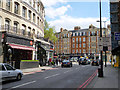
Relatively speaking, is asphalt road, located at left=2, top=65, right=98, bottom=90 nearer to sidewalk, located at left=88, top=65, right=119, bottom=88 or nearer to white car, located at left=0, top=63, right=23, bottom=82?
white car, located at left=0, top=63, right=23, bottom=82

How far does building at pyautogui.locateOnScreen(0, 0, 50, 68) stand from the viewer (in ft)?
79.0

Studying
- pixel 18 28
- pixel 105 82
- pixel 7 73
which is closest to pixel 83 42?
pixel 18 28

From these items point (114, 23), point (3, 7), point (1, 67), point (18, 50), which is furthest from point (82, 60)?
point (1, 67)

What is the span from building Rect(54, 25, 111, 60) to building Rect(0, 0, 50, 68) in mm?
51755

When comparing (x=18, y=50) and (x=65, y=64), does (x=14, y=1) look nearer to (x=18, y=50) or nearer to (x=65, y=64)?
(x=18, y=50)

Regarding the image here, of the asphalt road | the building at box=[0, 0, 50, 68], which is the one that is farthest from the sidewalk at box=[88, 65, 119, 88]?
the building at box=[0, 0, 50, 68]

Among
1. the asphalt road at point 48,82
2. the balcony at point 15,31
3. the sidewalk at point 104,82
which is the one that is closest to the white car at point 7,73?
the asphalt road at point 48,82

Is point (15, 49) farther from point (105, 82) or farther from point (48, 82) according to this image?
point (105, 82)

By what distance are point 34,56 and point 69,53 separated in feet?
191

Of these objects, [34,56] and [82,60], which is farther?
[82,60]

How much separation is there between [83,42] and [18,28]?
2440 inches

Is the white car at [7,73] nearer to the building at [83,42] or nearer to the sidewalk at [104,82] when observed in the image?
the sidewalk at [104,82]

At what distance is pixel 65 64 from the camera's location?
1319 inches

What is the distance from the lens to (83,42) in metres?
87.2
